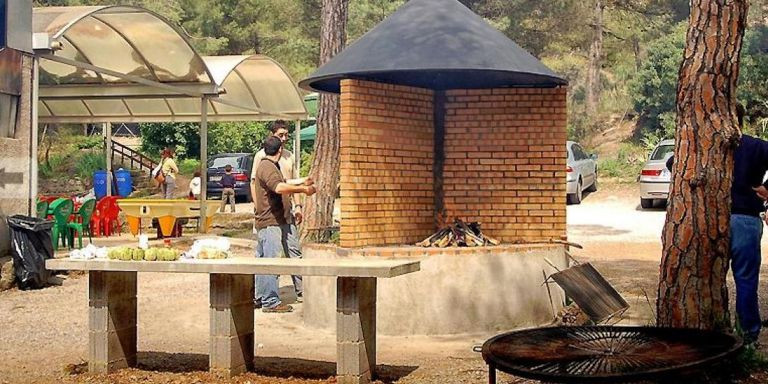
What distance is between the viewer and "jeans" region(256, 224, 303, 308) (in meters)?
9.66

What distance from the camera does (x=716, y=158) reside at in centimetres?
591

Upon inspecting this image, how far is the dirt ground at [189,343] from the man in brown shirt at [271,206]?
676 mm

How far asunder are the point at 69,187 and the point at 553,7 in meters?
19.1

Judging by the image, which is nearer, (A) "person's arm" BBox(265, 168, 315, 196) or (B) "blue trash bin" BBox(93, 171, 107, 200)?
(A) "person's arm" BBox(265, 168, 315, 196)

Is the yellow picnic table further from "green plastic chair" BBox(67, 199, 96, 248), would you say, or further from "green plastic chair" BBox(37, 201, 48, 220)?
"green plastic chair" BBox(37, 201, 48, 220)

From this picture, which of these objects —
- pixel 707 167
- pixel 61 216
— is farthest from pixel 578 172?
pixel 707 167

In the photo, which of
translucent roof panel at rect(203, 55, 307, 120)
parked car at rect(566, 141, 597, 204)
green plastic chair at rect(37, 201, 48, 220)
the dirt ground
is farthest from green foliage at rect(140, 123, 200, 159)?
the dirt ground

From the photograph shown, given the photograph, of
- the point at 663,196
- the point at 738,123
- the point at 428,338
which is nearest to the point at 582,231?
the point at 663,196

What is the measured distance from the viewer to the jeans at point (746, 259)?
702 centimetres

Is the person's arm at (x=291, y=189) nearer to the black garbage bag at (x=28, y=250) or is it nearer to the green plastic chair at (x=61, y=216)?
the black garbage bag at (x=28, y=250)

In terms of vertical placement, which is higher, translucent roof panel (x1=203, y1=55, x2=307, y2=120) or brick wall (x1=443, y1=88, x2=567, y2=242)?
translucent roof panel (x1=203, y1=55, x2=307, y2=120)

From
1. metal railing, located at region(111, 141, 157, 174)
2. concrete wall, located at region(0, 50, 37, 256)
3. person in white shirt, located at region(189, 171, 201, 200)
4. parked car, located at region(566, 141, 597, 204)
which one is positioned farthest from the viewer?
metal railing, located at region(111, 141, 157, 174)

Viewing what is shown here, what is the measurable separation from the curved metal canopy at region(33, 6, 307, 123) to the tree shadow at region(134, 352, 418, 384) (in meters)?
6.74

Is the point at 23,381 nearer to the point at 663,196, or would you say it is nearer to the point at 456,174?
the point at 456,174
